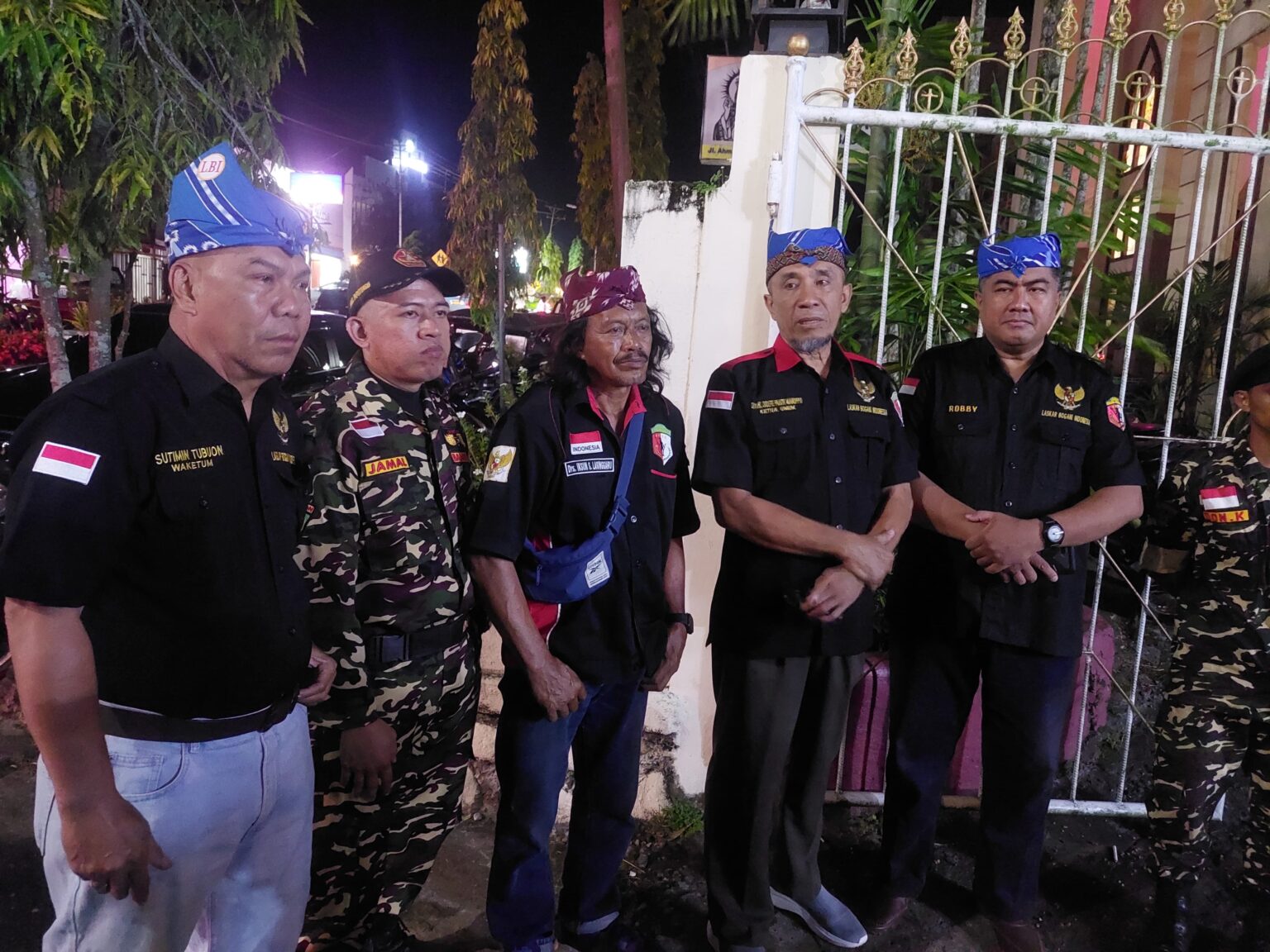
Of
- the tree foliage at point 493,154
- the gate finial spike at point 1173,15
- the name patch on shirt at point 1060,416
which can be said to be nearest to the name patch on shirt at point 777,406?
the name patch on shirt at point 1060,416

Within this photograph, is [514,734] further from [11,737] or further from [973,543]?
[11,737]

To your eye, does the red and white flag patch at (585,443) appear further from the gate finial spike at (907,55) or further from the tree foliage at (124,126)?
the tree foliage at (124,126)

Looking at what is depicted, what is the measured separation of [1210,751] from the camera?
259cm

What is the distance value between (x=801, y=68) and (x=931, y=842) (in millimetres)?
2800

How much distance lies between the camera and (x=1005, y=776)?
263cm

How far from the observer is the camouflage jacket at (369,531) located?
2.18 m

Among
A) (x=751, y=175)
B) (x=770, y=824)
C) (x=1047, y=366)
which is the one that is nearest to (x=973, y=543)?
(x=1047, y=366)

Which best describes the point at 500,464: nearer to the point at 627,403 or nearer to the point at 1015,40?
the point at 627,403

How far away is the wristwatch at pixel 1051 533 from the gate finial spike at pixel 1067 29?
1.76 m

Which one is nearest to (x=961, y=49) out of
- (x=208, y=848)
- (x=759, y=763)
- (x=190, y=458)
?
(x=759, y=763)

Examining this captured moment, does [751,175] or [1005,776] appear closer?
[1005,776]

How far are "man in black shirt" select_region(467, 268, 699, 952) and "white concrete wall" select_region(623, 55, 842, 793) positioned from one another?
30.5 inches

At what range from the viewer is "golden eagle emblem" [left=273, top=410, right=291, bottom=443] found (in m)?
1.84

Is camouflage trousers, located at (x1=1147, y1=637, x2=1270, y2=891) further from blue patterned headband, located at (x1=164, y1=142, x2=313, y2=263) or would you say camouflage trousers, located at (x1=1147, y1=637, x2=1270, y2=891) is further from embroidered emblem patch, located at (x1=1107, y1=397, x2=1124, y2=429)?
blue patterned headband, located at (x1=164, y1=142, x2=313, y2=263)
